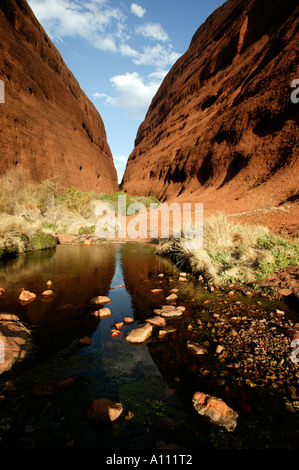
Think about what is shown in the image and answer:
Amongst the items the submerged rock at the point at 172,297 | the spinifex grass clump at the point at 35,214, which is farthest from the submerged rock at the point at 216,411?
the spinifex grass clump at the point at 35,214

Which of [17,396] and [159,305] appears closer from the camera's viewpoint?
[17,396]

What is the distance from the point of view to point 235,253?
238 inches

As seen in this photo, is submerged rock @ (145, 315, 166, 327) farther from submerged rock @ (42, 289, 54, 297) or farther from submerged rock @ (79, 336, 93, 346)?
submerged rock @ (42, 289, 54, 297)

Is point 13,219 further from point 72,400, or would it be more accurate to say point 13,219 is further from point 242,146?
point 242,146

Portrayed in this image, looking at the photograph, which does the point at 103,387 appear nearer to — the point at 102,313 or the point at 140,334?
the point at 140,334

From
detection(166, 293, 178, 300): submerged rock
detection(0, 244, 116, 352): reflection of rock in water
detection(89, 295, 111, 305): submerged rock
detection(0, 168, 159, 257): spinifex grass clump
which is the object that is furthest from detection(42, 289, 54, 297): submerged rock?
detection(0, 168, 159, 257): spinifex grass clump

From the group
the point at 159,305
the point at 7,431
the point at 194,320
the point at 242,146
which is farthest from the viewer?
the point at 242,146

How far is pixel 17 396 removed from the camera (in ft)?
6.42

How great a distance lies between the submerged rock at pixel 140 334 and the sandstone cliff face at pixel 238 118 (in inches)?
371

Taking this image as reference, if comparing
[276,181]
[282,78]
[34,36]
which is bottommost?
[276,181]

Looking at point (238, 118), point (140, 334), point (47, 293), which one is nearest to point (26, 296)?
point (47, 293)

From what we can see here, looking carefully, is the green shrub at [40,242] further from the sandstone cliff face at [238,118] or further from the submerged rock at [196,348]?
the sandstone cliff face at [238,118]

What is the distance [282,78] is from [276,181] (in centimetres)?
733

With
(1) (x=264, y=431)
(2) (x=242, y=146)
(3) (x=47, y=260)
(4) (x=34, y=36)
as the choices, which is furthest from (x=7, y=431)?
(4) (x=34, y=36)
